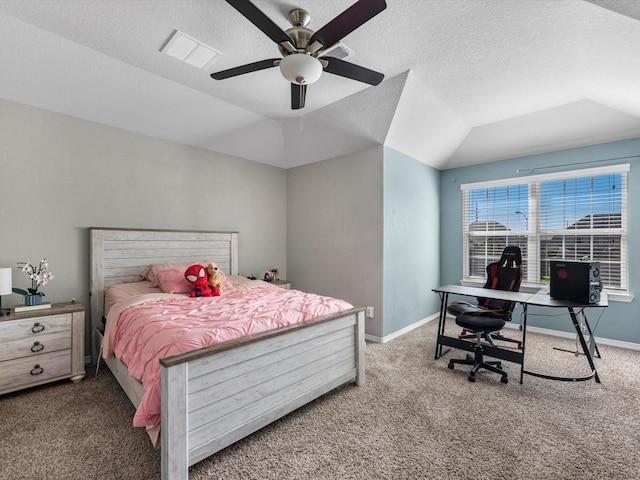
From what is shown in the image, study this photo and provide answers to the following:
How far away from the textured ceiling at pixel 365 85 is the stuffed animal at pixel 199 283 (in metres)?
1.68

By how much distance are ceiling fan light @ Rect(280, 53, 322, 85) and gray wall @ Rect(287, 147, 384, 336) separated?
6.83 ft

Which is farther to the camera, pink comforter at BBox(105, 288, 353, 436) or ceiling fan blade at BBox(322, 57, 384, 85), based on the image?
ceiling fan blade at BBox(322, 57, 384, 85)

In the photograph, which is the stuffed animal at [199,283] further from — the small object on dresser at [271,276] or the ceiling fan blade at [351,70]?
the ceiling fan blade at [351,70]

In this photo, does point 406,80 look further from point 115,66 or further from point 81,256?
point 81,256

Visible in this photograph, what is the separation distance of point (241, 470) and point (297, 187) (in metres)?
3.76

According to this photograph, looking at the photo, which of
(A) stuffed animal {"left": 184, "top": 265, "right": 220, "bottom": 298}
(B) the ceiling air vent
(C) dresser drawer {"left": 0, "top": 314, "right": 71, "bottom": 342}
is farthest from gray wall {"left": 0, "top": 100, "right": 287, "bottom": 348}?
(B) the ceiling air vent

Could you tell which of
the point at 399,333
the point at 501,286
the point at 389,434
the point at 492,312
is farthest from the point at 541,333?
the point at 389,434

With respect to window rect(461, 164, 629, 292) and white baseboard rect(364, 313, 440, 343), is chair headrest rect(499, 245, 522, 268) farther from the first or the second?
white baseboard rect(364, 313, 440, 343)

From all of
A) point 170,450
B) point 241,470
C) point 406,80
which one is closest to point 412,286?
point 406,80

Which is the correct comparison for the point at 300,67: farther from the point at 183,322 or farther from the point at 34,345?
the point at 34,345

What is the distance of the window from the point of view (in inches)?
145

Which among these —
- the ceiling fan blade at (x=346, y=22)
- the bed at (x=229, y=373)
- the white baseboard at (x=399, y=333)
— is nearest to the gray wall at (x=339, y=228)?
the white baseboard at (x=399, y=333)

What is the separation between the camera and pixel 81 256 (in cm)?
308

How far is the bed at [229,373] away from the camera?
1530 mm
